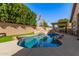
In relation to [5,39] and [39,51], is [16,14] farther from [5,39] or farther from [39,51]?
[39,51]

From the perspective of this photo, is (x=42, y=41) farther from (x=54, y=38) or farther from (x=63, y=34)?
(x=63, y=34)

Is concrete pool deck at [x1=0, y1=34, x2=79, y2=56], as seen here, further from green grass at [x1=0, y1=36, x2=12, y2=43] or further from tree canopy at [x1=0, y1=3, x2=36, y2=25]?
tree canopy at [x1=0, y1=3, x2=36, y2=25]

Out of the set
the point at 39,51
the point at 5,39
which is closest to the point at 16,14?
the point at 5,39

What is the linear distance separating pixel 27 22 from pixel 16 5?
1.70 m

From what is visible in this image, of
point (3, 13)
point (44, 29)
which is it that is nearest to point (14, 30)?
point (3, 13)

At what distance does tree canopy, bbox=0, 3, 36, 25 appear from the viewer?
9.09 metres

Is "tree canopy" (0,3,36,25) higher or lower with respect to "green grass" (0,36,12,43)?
higher

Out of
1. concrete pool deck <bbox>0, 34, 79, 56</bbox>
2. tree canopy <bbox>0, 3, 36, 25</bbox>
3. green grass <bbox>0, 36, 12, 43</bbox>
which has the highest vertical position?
tree canopy <bbox>0, 3, 36, 25</bbox>

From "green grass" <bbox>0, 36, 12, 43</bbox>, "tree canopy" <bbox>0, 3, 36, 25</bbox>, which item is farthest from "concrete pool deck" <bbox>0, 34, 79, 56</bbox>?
"tree canopy" <bbox>0, 3, 36, 25</bbox>

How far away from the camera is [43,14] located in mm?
10484

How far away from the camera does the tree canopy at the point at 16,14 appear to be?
9.09 metres

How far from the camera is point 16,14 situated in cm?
953

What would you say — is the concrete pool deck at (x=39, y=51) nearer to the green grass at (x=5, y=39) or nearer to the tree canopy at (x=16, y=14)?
the green grass at (x=5, y=39)

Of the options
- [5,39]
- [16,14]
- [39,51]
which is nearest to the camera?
[39,51]
